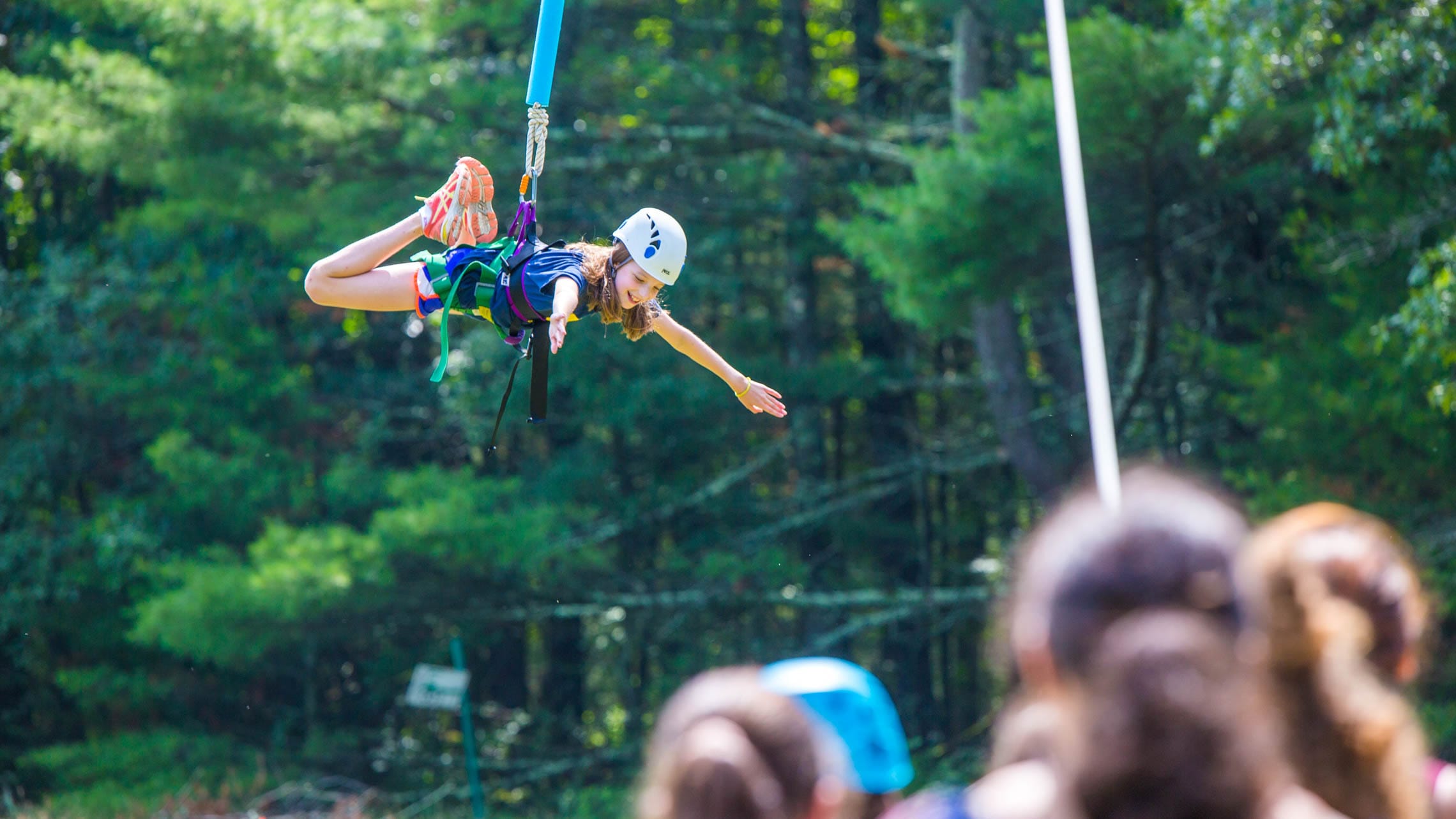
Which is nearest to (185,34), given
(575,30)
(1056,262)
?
(575,30)

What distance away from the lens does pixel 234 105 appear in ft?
37.2

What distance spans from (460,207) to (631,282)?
0.61 metres

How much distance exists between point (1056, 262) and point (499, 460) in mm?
6708

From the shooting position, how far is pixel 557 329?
4219mm

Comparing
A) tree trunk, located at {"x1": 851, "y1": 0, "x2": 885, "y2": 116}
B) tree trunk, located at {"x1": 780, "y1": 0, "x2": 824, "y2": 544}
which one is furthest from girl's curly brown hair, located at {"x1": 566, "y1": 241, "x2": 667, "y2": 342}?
tree trunk, located at {"x1": 851, "y1": 0, "x2": 885, "y2": 116}

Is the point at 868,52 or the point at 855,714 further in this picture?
the point at 868,52

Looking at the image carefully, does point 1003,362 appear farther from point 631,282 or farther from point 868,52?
point 631,282

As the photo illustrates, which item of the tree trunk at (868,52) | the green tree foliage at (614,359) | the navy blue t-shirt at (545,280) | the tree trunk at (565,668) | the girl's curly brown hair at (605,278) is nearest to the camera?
the navy blue t-shirt at (545,280)

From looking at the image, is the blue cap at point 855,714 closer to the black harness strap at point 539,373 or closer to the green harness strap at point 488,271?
the black harness strap at point 539,373

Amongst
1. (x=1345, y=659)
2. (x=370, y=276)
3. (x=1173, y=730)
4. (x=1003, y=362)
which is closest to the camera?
(x=1173, y=730)

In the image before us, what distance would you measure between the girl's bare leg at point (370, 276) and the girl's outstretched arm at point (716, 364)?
841mm

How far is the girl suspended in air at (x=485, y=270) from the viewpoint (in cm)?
466

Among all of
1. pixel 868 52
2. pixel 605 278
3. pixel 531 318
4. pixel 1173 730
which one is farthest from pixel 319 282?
pixel 868 52

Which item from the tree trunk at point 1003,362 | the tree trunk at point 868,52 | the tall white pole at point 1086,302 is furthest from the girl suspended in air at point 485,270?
the tree trunk at point 868,52
